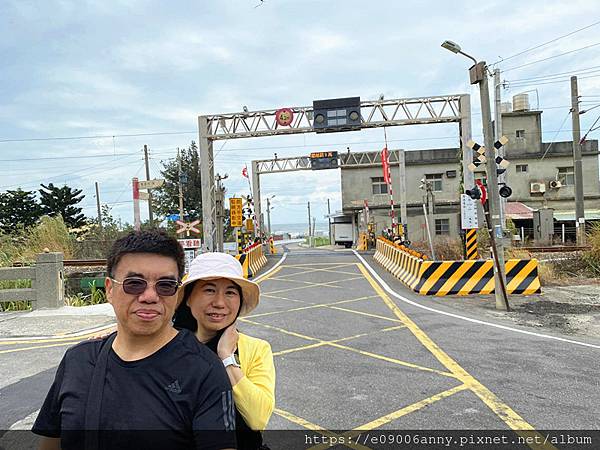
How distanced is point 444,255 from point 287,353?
14.6 meters

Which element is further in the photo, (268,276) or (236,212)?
(236,212)

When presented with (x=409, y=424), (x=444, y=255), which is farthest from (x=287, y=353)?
(x=444, y=255)

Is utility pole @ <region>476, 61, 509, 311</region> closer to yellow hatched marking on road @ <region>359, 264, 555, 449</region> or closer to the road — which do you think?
the road

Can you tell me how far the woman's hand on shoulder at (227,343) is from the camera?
2.13m

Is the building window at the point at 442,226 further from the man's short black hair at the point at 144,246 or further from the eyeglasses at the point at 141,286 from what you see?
the eyeglasses at the point at 141,286

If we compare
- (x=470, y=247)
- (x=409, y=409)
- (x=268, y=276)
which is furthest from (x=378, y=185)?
(x=409, y=409)

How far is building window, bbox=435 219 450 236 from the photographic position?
3853 centimetres

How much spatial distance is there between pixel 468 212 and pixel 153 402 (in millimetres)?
11380

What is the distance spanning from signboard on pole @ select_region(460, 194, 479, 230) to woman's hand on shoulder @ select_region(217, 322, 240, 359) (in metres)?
10.5

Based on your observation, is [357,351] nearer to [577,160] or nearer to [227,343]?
[227,343]

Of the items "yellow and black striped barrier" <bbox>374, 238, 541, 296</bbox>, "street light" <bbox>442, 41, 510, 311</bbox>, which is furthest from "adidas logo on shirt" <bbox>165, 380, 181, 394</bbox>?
"yellow and black striped barrier" <bbox>374, 238, 541, 296</bbox>

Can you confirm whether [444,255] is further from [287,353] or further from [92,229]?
[92,229]

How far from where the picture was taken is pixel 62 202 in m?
33.3

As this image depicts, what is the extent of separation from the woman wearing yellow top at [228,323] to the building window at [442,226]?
37651 mm
